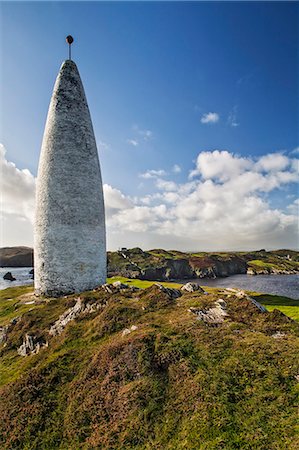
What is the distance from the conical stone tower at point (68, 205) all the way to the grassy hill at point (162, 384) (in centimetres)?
915

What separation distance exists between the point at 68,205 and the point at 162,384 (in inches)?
608

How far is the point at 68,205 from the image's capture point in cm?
1911

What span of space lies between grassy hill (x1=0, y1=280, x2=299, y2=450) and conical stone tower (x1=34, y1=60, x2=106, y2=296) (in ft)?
30.0

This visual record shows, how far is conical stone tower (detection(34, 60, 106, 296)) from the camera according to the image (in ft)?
62.2

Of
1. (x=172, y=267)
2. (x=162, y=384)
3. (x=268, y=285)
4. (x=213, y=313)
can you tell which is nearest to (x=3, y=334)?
(x=162, y=384)

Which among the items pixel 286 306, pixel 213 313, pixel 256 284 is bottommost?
pixel 256 284

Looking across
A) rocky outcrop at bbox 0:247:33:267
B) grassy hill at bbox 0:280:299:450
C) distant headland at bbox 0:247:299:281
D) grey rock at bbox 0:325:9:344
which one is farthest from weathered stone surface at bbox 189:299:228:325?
rocky outcrop at bbox 0:247:33:267

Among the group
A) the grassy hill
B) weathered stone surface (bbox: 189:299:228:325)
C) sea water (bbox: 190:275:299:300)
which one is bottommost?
sea water (bbox: 190:275:299:300)

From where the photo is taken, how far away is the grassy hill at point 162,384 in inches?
201

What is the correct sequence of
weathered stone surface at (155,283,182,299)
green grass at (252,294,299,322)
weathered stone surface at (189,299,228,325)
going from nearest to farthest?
weathered stone surface at (189,299,228,325) → weathered stone surface at (155,283,182,299) → green grass at (252,294,299,322)

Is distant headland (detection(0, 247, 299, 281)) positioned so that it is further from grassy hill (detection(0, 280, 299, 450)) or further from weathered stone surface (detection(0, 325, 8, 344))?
grassy hill (detection(0, 280, 299, 450))

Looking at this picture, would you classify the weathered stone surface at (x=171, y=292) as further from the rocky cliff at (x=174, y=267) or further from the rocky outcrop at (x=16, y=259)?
the rocky outcrop at (x=16, y=259)

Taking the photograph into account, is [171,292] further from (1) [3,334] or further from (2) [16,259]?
(2) [16,259]

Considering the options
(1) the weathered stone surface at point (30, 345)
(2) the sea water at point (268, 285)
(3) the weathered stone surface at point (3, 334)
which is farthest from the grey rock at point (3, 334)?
(2) the sea water at point (268, 285)
